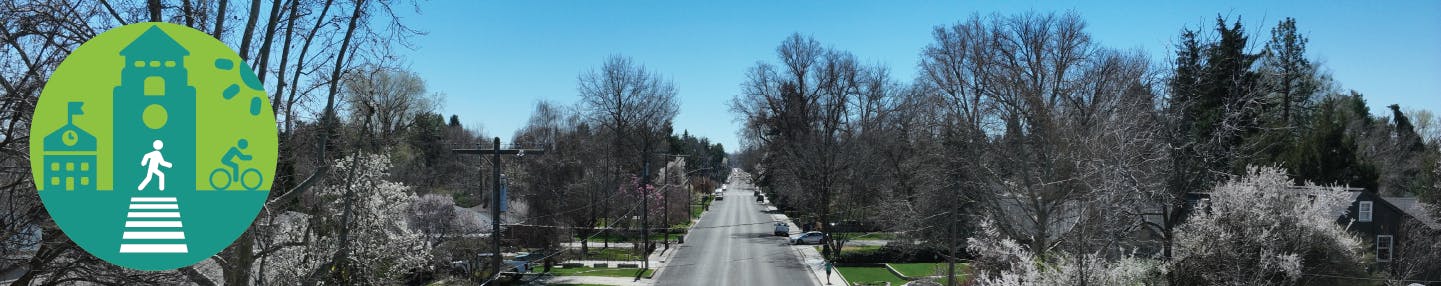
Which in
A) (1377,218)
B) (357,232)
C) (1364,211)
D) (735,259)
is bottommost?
(735,259)

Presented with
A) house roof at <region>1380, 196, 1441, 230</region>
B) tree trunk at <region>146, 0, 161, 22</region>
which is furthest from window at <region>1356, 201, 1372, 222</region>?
tree trunk at <region>146, 0, 161, 22</region>

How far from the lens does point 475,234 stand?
29406 millimetres

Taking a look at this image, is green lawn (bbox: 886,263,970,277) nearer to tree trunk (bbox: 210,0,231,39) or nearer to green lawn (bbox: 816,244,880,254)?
green lawn (bbox: 816,244,880,254)

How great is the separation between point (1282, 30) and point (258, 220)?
41.6m

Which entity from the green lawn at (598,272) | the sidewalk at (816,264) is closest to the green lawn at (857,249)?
the sidewalk at (816,264)

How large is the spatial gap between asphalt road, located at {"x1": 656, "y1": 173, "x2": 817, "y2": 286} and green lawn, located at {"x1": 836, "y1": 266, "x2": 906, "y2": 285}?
5.45 ft

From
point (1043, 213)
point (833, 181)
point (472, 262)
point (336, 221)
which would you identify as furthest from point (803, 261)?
point (336, 221)

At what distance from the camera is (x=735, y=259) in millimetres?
37844

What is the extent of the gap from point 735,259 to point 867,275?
7.03 metres

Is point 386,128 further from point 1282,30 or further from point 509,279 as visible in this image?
point 1282,30

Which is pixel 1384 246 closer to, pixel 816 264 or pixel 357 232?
pixel 816 264

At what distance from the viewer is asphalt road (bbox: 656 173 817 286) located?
31234 mm

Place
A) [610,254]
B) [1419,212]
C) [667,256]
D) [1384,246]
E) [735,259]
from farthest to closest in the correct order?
[610,254] < [667,256] < [735,259] < [1384,246] < [1419,212]

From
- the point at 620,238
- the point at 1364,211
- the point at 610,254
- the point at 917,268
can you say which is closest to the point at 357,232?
the point at 917,268
